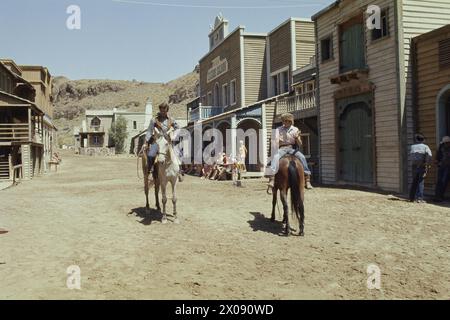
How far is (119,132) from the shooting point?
64.1 metres

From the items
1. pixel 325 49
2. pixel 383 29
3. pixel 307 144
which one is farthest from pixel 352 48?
pixel 307 144

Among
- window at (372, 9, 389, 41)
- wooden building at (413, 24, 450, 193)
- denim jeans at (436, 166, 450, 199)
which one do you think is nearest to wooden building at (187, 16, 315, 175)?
window at (372, 9, 389, 41)

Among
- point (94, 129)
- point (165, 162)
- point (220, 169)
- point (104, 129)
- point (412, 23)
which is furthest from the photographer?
point (104, 129)

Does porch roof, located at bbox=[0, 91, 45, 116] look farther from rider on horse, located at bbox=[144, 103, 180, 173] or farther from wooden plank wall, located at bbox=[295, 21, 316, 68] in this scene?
rider on horse, located at bbox=[144, 103, 180, 173]

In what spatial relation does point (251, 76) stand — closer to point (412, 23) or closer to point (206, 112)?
point (206, 112)

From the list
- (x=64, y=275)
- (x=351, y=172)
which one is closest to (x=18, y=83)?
(x=351, y=172)

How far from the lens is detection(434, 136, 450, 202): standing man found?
36.0 ft

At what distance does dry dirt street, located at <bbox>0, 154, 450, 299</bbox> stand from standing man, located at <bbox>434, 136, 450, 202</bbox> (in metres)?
0.98

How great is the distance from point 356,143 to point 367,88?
6.81ft

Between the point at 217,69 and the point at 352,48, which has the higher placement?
the point at 217,69

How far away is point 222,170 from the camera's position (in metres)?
21.2

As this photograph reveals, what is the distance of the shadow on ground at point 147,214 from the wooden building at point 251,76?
11.4 m
